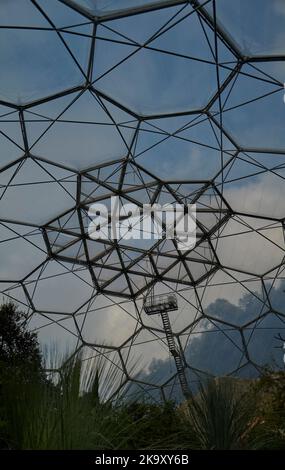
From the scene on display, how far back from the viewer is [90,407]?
322 centimetres

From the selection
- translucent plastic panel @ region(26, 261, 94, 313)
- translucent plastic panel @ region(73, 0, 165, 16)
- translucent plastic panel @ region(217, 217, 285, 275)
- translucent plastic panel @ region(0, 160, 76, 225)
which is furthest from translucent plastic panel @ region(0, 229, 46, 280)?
translucent plastic panel @ region(73, 0, 165, 16)

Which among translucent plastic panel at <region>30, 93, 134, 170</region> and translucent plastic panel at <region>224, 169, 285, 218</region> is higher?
translucent plastic panel at <region>30, 93, 134, 170</region>

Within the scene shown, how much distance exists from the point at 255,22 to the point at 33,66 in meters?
6.68

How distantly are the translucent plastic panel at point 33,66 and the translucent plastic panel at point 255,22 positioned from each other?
4.65 metres

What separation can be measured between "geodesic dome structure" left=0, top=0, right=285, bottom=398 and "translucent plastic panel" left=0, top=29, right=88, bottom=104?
0.05 m

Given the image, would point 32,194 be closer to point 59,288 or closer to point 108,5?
point 59,288

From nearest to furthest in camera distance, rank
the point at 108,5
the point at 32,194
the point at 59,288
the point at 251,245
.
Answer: the point at 108,5 → the point at 32,194 → the point at 251,245 → the point at 59,288

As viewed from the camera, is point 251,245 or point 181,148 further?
point 251,245

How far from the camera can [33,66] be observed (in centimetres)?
1647

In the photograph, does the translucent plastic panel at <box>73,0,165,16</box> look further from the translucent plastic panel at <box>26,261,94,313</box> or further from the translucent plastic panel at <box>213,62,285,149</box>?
the translucent plastic panel at <box>26,261,94,313</box>

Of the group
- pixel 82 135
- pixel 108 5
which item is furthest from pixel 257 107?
pixel 108 5

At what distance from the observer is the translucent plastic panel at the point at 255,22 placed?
14.4m

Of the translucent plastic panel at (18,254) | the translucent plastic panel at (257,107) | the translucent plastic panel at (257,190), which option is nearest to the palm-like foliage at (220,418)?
the translucent plastic panel at (257,107)

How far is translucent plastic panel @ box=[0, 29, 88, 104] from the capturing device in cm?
1552
